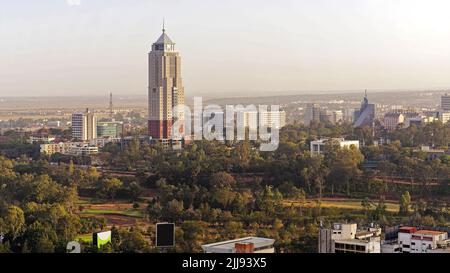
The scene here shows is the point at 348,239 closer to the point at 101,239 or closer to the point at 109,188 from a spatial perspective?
the point at 101,239

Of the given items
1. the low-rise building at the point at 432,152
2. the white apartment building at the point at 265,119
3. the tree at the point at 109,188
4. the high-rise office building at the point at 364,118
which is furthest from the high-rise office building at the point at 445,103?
the tree at the point at 109,188

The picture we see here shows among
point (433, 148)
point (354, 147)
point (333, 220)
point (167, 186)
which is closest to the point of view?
point (333, 220)

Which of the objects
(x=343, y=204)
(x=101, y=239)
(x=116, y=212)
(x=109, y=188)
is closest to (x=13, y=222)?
(x=101, y=239)

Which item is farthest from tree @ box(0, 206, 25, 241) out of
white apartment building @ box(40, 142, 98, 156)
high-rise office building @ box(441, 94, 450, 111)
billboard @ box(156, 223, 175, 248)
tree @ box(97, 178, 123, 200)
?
high-rise office building @ box(441, 94, 450, 111)

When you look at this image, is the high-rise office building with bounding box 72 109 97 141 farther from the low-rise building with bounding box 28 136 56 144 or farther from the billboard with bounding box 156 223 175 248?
the billboard with bounding box 156 223 175 248
